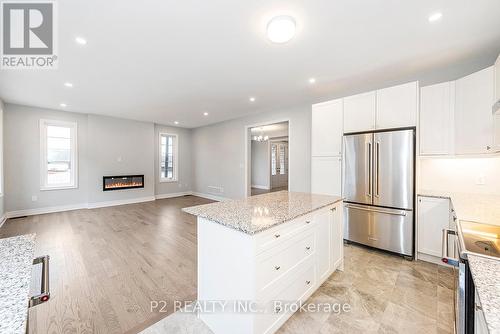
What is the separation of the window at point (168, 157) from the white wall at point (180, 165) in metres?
0.15

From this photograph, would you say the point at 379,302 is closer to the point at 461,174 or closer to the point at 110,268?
the point at 461,174

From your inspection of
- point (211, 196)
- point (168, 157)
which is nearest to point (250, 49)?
point (211, 196)

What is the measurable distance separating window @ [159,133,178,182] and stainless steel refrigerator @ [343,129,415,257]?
251 inches

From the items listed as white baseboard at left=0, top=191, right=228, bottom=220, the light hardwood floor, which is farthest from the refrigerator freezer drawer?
white baseboard at left=0, top=191, right=228, bottom=220

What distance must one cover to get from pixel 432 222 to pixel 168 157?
7.55m

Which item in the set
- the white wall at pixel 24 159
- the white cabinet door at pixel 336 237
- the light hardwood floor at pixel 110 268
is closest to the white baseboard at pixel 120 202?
the white wall at pixel 24 159

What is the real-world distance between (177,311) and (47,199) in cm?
577

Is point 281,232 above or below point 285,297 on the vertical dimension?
above

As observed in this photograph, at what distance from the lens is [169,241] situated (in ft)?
11.2

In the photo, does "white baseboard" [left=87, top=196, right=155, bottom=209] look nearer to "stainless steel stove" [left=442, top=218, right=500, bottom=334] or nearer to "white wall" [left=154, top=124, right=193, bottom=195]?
"white wall" [left=154, top=124, right=193, bottom=195]

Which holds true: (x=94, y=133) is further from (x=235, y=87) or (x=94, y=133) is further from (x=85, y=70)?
(x=235, y=87)

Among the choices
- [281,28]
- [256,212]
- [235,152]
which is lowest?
[256,212]

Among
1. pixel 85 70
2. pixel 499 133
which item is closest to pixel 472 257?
pixel 499 133

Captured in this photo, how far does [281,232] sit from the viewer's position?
5.17 ft
